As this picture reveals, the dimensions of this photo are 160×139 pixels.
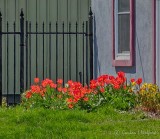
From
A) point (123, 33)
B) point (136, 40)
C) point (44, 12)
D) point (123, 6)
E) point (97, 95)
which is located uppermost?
point (44, 12)

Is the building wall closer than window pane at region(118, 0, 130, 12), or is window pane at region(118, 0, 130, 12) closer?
the building wall

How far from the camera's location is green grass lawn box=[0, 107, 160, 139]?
36.0 ft

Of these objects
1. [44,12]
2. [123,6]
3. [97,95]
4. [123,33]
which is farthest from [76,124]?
[44,12]

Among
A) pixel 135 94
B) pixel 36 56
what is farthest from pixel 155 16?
pixel 36 56

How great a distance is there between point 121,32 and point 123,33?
0.06m

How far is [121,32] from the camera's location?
656 inches

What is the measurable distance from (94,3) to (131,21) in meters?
1.69

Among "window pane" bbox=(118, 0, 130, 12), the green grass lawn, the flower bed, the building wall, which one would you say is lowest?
the green grass lawn

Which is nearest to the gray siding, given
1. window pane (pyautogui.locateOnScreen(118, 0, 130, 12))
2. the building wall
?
the building wall

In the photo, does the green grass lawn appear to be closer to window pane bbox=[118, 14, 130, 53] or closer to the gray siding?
window pane bbox=[118, 14, 130, 53]

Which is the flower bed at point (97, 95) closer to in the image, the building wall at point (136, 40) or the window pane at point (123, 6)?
the building wall at point (136, 40)

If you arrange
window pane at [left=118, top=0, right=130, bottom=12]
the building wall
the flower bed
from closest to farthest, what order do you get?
the flower bed → the building wall → window pane at [left=118, top=0, right=130, bottom=12]

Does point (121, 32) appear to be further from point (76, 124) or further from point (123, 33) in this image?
point (76, 124)

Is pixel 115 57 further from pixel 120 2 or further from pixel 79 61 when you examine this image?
pixel 79 61
